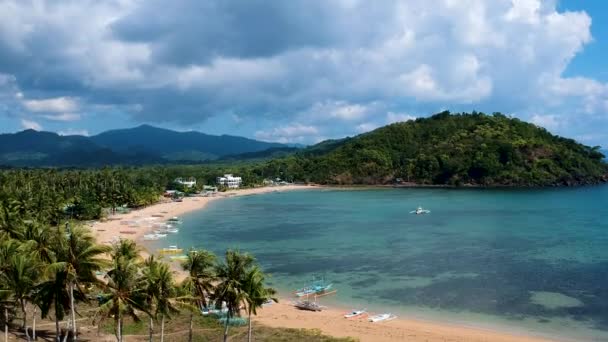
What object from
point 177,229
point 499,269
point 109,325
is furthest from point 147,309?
point 177,229

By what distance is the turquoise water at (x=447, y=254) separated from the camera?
45500mm

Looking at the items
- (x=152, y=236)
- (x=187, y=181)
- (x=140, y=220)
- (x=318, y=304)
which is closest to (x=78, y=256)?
(x=318, y=304)

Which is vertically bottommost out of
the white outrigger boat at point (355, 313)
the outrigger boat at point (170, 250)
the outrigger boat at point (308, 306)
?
the white outrigger boat at point (355, 313)

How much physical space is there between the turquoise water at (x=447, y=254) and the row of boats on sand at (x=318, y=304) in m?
1.40

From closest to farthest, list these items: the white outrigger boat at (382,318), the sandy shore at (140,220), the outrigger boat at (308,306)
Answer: the white outrigger boat at (382,318), the outrigger boat at (308,306), the sandy shore at (140,220)

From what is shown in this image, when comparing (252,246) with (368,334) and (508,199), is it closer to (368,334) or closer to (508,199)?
(368,334)

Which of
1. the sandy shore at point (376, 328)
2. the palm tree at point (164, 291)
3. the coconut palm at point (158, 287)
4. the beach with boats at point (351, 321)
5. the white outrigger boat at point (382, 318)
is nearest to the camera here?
the coconut palm at point (158, 287)

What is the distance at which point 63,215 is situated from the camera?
94625 mm

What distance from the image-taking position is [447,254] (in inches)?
2709

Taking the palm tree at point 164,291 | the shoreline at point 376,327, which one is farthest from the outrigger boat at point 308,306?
the palm tree at point 164,291

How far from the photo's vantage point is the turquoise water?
45.5 m

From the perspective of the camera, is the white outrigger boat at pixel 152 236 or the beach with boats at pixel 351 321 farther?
the white outrigger boat at pixel 152 236

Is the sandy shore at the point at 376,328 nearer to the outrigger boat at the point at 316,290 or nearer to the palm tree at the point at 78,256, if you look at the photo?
the outrigger boat at the point at 316,290

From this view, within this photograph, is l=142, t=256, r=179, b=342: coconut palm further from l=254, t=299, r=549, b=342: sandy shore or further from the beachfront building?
the beachfront building
